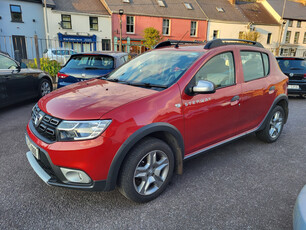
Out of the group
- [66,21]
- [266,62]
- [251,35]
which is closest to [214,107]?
[266,62]

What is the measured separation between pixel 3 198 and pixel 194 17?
101 ft

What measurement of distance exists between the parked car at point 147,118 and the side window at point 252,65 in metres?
0.02

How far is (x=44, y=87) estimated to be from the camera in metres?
7.30

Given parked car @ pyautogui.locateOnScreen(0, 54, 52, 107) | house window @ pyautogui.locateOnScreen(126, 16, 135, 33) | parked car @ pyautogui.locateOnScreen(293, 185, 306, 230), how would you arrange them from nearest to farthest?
1. parked car @ pyautogui.locateOnScreen(293, 185, 306, 230)
2. parked car @ pyautogui.locateOnScreen(0, 54, 52, 107)
3. house window @ pyautogui.locateOnScreen(126, 16, 135, 33)

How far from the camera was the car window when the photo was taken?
5.71 metres

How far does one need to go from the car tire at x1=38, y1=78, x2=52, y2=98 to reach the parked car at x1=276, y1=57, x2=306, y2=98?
26.4ft

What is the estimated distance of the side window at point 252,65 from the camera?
3.57 meters

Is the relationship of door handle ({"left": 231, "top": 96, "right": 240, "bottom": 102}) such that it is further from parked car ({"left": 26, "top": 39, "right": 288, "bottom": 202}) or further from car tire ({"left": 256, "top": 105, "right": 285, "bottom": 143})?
car tire ({"left": 256, "top": 105, "right": 285, "bottom": 143})

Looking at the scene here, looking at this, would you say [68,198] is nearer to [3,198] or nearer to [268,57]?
[3,198]

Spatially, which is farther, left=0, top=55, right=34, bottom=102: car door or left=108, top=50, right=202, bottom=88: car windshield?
left=0, top=55, right=34, bottom=102: car door

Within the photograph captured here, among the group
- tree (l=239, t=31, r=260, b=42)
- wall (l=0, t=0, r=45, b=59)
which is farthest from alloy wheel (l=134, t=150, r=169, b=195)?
tree (l=239, t=31, r=260, b=42)

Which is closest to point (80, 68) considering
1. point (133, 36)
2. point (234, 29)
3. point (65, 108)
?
point (65, 108)

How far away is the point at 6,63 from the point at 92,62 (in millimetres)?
2060

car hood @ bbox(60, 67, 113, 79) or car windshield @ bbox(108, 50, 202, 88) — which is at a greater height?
car windshield @ bbox(108, 50, 202, 88)
